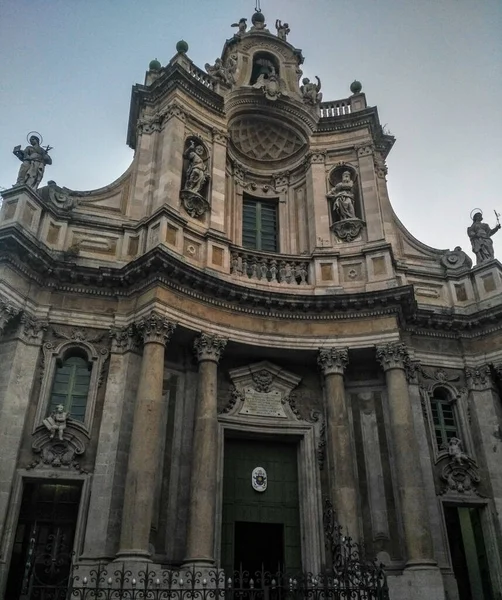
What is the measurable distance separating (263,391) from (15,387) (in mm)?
6261

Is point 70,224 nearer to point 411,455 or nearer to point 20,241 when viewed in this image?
point 20,241

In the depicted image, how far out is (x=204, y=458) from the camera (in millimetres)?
13430

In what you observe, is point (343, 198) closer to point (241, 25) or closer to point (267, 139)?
point (267, 139)

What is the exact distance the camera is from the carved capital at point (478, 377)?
54.3ft

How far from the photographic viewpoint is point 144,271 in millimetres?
14500

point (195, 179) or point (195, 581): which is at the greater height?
point (195, 179)

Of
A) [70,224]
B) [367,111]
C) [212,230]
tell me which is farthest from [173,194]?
[367,111]

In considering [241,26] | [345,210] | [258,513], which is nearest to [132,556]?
[258,513]

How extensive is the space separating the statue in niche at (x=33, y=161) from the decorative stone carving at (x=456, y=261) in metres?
12.4

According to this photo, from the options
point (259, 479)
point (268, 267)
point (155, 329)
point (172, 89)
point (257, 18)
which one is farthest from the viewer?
point (257, 18)

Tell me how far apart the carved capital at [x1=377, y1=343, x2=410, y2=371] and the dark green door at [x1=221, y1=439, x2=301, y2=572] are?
3577 mm

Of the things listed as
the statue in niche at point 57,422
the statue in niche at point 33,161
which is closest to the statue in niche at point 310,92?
the statue in niche at point 33,161

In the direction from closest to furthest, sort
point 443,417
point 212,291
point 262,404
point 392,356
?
point 212,291 → point 392,356 → point 262,404 → point 443,417

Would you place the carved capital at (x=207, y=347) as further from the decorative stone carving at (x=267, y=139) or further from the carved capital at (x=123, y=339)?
the decorative stone carving at (x=267, y=139)
